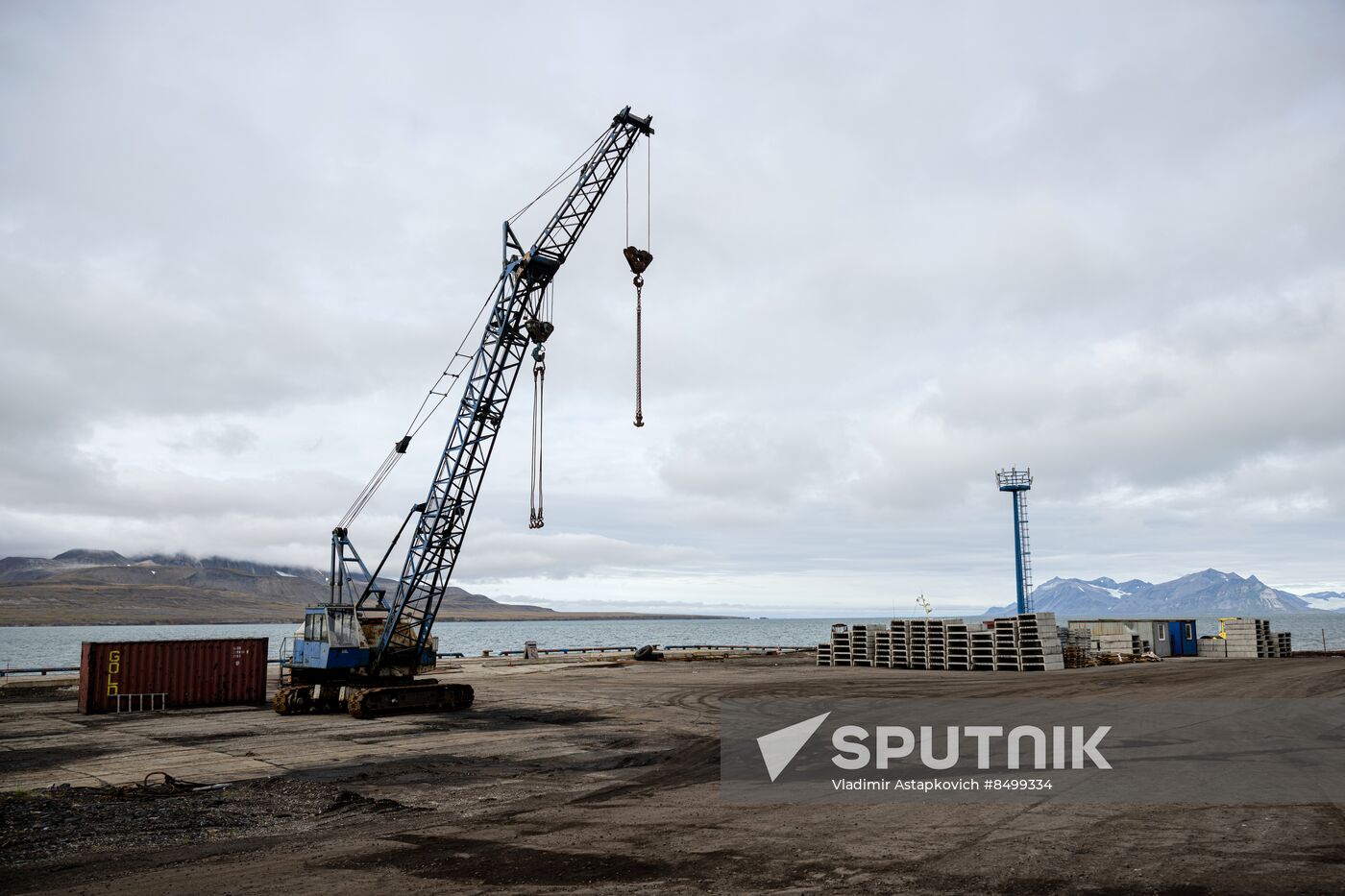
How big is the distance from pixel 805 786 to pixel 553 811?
13.8 feet

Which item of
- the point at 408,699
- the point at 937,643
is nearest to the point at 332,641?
the point at 408,699

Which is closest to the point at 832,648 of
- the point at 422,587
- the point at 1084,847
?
the point at 422,587

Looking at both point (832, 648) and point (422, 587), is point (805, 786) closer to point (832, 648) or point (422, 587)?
point (422, 587)

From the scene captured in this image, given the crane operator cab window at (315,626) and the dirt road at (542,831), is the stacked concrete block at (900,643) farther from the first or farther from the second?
the crane operator cab window at (315,626)

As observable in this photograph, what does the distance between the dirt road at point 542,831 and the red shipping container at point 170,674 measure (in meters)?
7.39

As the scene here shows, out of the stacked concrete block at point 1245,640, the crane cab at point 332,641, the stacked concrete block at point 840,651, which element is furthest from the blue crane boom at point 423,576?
the stacked concrete block at point 1245,640

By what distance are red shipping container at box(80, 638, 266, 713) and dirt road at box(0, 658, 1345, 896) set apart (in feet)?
24.3

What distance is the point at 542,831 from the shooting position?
11938 mm

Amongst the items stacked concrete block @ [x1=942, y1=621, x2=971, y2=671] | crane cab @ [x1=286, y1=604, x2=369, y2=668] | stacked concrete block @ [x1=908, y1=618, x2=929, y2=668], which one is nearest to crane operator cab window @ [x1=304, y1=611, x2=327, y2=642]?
crane cab @ [x1=286, y1=604, x2=369, y2=668]

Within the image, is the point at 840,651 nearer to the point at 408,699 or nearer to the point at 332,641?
the point at 408,699

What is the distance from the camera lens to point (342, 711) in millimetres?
28734

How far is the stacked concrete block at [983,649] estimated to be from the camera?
137 ft

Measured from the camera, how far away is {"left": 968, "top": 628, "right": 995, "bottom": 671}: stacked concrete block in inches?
1640

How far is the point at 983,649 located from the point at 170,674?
3449cm
